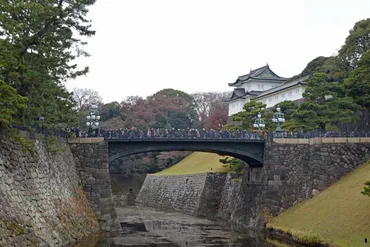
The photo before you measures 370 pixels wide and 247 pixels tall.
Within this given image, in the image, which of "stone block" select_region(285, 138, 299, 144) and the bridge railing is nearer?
the bridge railing

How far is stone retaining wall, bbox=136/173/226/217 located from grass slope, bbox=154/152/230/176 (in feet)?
8.48

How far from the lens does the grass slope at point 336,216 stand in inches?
958

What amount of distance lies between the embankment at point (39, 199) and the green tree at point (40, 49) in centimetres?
203

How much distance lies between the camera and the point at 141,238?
103 feet

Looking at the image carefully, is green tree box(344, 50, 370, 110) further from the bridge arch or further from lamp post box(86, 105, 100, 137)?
lamp post box(86, 105, 100, 137)

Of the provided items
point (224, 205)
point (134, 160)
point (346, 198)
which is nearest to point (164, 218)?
point (224, 205)

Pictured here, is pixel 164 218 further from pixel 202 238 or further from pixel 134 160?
pixel 134 160

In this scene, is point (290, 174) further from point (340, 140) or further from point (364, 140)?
point (364, 140)

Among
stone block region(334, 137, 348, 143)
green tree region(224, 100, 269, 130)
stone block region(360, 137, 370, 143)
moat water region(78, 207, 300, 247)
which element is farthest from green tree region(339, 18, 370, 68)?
Result: moat water region(78, 207, 300, 247)

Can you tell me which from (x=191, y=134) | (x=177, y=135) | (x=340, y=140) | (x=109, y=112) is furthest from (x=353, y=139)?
(x=109, y=112)

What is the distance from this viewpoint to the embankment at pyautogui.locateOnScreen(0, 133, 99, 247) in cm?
1956

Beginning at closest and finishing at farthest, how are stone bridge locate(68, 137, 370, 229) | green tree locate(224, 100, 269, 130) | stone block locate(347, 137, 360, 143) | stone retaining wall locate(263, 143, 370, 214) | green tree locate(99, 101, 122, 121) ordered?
stone bridge locate(68, 137, 370, 229), stone retaining wall locate(263, 143, 370, 214), stone block locate(347, 137, 360, 143), green tree locate(224, 100, 269, 130), green tree locate(99, 101, 122, 121)

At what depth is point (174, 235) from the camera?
33562 millimetres

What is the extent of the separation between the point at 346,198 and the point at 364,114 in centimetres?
1823
